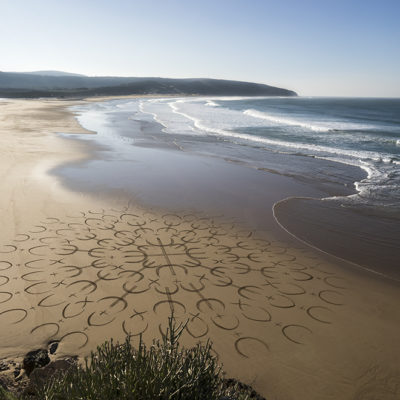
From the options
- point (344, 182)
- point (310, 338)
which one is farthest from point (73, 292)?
point (344, 182)

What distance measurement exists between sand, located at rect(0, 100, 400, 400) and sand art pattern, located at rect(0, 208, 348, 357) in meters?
0.01

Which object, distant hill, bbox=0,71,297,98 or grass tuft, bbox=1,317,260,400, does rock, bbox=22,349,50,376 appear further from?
distant hill, bbox=0,71,297,98

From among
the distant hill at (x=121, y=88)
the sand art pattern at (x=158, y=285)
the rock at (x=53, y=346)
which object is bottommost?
the rock at (x=53, y=346)

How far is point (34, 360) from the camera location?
267 cm

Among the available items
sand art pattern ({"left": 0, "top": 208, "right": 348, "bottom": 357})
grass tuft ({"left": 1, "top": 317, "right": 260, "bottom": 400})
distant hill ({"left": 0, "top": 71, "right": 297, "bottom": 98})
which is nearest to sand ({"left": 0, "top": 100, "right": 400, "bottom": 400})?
sand art pattern ({"left": 0, "top": 208, "right": 348, "bottom": 357})

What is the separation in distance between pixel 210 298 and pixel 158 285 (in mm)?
668

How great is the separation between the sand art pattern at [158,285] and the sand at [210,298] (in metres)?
0.01

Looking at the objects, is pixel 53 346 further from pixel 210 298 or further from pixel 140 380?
pixel 210 298

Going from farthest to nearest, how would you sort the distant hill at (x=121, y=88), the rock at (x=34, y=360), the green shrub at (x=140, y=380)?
the distant hill at (x=121, y=88)
the rock at (x=34, y=360)
the green shrub at (x=140, y=380)

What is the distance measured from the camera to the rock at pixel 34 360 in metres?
2.62

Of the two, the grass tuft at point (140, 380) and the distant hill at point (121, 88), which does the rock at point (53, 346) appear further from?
the distant hill at point (121, 88)

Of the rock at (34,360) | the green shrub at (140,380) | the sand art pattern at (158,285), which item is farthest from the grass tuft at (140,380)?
the sand art pattern at (158,285)

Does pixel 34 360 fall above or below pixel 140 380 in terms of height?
below

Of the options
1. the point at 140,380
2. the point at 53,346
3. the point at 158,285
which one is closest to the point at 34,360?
the point at 53,346
